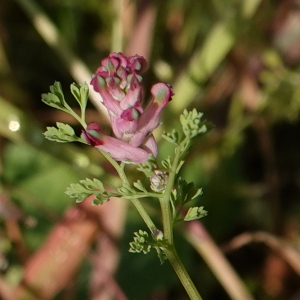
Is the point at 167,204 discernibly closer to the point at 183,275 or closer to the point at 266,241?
the point at 183,275

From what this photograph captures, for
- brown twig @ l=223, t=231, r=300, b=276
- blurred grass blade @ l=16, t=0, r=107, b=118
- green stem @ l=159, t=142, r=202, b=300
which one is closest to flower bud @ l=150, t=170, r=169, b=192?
green stem @ l=159, t=142, r=202, b=300

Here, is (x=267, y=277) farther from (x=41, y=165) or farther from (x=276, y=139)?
(x=41, y=165)

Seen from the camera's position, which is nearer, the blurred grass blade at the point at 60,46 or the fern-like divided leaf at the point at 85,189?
the fern-like divided leaf at the point at 85,189

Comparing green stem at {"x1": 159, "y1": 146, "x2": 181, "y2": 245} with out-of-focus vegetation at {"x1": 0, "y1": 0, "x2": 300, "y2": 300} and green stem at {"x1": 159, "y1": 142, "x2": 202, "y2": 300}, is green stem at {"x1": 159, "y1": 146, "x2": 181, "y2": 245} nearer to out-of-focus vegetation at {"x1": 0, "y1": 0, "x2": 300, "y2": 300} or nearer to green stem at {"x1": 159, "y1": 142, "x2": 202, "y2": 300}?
green stem at {"x1": 159, "y1": 142, "x2": 202, "y2": 300}

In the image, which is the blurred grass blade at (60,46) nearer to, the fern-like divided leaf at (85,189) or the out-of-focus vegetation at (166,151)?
the out-of-focus vegetation at (166,151)

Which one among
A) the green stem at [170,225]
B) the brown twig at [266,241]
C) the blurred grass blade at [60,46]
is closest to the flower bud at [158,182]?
the green stem at [170,225]

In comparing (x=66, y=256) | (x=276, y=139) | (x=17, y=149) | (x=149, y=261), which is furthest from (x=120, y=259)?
Answer: (x=276, y=139)
